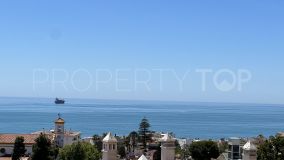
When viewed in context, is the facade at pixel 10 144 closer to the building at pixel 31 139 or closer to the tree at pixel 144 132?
the building at pixel 31 139

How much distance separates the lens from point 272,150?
2383 cm

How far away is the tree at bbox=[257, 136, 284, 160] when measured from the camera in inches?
920

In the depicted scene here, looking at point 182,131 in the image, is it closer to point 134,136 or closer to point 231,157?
point 134,136

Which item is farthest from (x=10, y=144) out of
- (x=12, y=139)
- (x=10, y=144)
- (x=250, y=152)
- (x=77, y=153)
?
(x=250, y=152)

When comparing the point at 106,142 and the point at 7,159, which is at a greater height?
the point at 106,142

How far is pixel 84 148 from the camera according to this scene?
28.2 meters

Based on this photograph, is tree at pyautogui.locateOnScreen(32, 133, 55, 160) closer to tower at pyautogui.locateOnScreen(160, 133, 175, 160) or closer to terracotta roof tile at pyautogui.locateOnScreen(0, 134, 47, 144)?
tower at pyautogui.locateOnScreen(160, 133, 175, 160)

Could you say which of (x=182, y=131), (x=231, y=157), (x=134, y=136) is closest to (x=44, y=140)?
(x=231, y=157)

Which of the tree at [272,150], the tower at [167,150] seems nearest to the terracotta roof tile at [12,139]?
the tower at [167,150]

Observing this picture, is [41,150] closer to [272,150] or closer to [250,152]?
[250,152]

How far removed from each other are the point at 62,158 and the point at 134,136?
933 inches

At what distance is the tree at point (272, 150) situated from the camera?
23.4 m

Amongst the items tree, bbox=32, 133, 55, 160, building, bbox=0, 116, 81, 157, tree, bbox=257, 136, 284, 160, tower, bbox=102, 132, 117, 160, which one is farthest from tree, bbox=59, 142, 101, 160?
tree, bbox=257, 136, 284, 160

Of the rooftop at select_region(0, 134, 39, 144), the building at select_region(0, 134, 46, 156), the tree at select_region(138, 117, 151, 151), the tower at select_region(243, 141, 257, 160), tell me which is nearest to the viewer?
the tower at select_region(243, 141, 257, 160)
